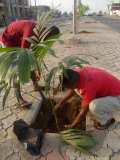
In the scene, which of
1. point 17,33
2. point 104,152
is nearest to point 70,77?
point 104,152

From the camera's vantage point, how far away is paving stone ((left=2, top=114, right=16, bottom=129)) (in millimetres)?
3712

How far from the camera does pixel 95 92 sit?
3.27 meters

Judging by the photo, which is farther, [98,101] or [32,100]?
[32,100]

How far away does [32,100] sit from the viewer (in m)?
4.27

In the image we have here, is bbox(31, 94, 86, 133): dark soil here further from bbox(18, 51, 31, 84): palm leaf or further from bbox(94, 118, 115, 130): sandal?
bbox(18, 51, 31, 84): palm leaf

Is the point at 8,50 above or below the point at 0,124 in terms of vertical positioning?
above

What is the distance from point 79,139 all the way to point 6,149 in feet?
2.62

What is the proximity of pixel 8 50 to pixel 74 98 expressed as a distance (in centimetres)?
145

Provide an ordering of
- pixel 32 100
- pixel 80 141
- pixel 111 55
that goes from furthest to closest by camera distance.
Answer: pixel 111 55, pixel 32 100, pixel 80 141

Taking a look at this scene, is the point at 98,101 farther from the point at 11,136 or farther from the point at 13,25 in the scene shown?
the point at 13,25

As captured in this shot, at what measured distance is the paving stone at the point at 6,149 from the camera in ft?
10.2

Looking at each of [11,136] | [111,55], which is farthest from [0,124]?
[111,55]

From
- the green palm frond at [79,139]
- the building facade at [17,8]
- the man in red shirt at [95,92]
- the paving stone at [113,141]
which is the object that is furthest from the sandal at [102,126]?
the building facade at [17,8]

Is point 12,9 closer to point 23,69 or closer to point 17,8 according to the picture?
point 17,8
